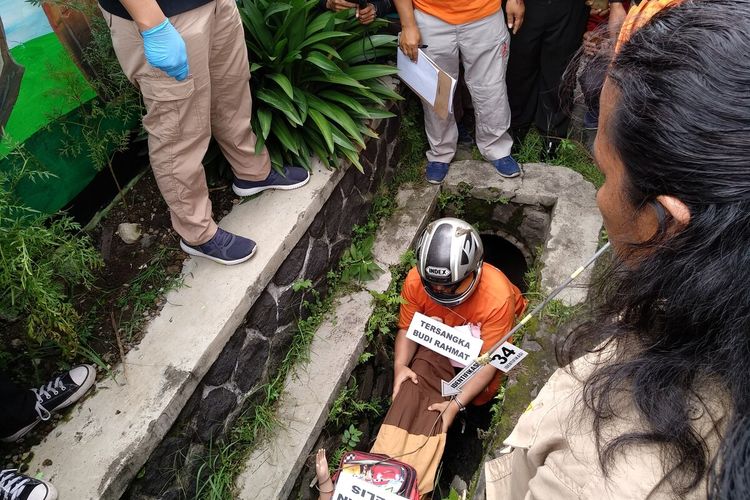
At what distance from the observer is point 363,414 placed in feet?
11.6

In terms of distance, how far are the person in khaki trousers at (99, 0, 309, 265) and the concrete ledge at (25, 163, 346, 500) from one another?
15 centimetres

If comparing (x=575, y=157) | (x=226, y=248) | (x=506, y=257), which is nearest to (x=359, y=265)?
(x=226, y=248)

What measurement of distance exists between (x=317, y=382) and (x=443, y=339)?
31.2 inches

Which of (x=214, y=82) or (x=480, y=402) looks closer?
(x=214, y=82)

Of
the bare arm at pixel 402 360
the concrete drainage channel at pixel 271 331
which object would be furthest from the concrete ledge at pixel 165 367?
the bare arm at pixel 402 360

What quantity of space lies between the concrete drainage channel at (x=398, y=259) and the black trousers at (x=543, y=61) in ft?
1.66

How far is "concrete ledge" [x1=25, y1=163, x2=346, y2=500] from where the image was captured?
2291 millimetres

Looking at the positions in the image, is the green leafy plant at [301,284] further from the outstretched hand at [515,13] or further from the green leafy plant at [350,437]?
the outstretched hand at [515,13]

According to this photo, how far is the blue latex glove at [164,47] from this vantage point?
2.14 m

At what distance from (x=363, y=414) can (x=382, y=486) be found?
95 centimetres

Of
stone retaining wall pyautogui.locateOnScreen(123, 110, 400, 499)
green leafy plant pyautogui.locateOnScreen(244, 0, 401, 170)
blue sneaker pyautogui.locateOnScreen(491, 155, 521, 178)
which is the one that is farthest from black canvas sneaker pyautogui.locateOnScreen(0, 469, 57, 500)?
blue sneaker pyautogui.locateOnScreen(491, 155, 521, 178)

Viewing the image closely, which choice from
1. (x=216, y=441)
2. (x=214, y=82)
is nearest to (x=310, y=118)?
(x=214, y=82)

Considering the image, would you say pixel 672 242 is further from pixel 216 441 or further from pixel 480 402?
pixel 480 402

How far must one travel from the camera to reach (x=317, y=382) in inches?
125
